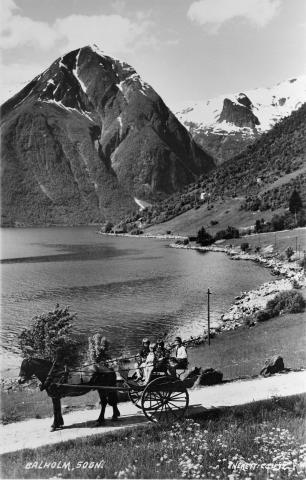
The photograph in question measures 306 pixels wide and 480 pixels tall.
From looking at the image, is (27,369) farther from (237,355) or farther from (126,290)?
(126,290)

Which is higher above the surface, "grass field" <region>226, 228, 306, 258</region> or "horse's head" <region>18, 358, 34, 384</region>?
"grass field" <region>226, 228, 306, 258</region>

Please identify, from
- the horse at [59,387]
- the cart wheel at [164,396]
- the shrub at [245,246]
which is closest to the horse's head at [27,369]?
the horse at [59,387]

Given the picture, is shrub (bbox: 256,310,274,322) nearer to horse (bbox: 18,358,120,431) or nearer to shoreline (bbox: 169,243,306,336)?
shoreline (bbox: 169,243,306,336)

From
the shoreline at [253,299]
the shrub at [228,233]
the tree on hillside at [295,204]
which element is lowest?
the shoreline at [253,299]

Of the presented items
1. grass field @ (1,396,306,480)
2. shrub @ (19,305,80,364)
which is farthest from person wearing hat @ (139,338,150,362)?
shrub @ (19,305,80,364)

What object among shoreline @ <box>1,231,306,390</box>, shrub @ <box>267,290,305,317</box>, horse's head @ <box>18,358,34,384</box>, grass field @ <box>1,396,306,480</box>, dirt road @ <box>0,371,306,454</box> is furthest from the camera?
shrub @ <box>267,290,305,317</box>

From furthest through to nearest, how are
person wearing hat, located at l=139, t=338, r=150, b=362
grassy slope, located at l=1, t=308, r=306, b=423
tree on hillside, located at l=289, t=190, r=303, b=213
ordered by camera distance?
1. tree on hillside, located at l=289, t=190, r=303, b=213
2. grassy slope, located at l=1, t=308, r=306, b=423
3. person wearing hat, located at l=139, t=338, r=150, b=362

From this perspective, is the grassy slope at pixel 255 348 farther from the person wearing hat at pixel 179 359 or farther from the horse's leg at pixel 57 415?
the horse's leg at pixel 57 415
